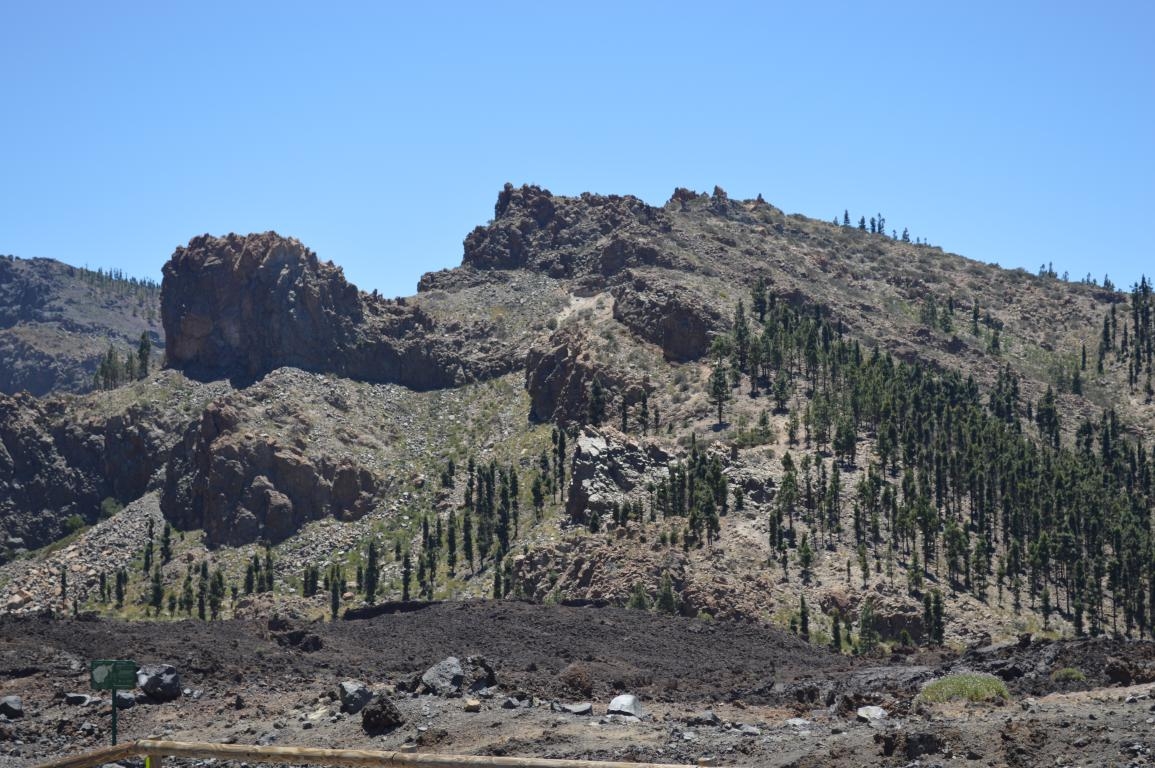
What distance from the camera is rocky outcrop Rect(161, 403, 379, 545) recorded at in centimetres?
11656

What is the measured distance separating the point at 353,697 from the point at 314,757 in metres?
18.2

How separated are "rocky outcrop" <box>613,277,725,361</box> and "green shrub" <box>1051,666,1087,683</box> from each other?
3507 inches

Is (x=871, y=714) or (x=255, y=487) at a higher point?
(x=255, y=487)

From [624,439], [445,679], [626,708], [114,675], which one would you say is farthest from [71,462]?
[114,675]

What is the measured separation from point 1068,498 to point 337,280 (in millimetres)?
84456

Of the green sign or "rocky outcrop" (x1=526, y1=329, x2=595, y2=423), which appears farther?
"rocky outcrop" (x1=526, y1=329, x2=595, y2=423)

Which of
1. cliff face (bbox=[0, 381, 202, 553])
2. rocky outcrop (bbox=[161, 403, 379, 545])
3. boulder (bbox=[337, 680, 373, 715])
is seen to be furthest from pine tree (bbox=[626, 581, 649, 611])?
cliff face (bbox=[0, 381, 202, 553])

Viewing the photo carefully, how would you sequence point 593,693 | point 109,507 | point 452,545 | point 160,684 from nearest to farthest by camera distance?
point 593,693 → point 160,684 → point 452,545 → point 109,507

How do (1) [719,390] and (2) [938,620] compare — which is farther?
(1) [719,390]

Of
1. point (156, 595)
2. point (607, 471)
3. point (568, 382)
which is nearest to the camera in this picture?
point (607, 471)

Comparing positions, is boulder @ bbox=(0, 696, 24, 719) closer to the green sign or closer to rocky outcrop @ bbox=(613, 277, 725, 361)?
the green sign

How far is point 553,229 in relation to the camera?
177625 mm

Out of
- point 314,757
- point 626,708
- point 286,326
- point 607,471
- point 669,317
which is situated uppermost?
point 286,326

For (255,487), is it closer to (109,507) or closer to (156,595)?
(156,595)
